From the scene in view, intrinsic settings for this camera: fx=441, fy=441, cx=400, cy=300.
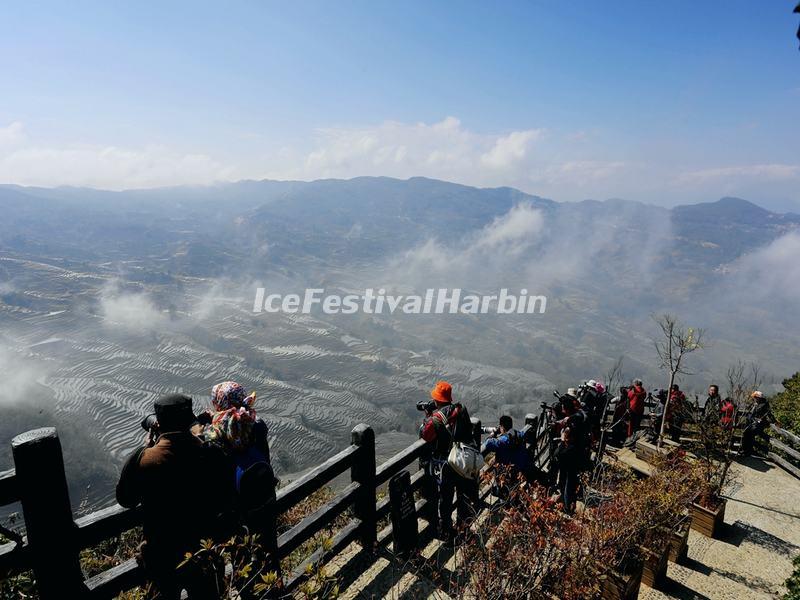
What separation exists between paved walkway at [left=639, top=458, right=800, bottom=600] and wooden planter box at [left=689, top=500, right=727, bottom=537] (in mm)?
118

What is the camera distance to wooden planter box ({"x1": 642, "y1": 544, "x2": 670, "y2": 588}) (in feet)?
16.1

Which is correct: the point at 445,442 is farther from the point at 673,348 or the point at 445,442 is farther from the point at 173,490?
the point at 673,348

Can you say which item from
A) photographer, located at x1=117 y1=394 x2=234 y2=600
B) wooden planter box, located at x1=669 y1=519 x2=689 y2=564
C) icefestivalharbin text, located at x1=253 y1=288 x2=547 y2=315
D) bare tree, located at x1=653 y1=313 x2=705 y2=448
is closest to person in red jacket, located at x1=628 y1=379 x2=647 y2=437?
bare tree, located at x1=653 y1=313 x2=705 y2=448

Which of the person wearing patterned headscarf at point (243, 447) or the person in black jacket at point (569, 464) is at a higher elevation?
the person wearing patterned headscarf at point (243, 447)

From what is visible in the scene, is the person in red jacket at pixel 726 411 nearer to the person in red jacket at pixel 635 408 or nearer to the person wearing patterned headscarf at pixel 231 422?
the person in red jacket at pixel 635 408

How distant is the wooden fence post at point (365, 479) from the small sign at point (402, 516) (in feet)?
0.69

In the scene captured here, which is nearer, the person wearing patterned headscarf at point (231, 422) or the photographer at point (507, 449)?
the person wearing patterned headscarf at point (231, 422)

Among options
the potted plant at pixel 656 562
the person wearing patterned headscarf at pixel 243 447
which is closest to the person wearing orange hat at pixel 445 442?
the potted plant at pixel 656 562

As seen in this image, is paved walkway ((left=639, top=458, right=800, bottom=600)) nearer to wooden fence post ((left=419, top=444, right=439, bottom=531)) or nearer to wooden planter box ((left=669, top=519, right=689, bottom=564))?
wooden planter box ((left=669, top=519, right=689, bottom=564))

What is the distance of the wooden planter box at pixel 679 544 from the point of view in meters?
5.55

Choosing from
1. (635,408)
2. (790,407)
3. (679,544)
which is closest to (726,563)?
(679,544)

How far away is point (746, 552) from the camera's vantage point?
627cm

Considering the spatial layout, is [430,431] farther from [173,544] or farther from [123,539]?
[123,539]

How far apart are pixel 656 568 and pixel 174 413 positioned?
5355 millimetres
